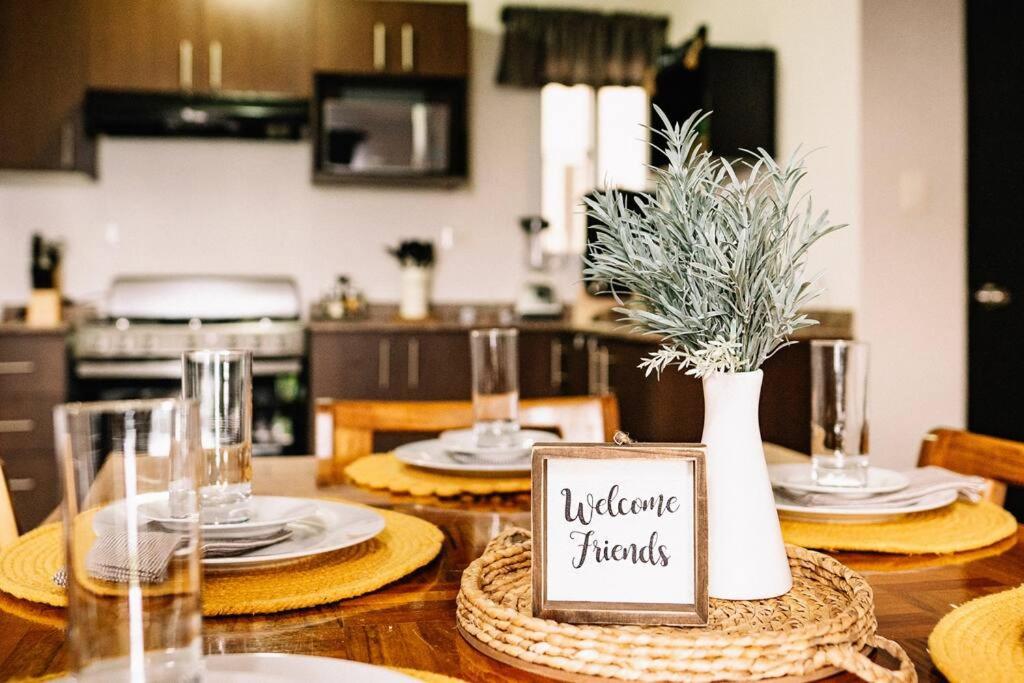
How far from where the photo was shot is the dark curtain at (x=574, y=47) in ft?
14.9

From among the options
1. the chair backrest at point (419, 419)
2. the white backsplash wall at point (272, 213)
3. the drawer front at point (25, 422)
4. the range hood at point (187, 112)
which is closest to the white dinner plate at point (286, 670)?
the chair backrest at point (419, 419)

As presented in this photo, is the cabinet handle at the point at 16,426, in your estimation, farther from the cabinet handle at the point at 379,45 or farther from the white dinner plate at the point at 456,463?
the white dinner plate at the point at 456,463

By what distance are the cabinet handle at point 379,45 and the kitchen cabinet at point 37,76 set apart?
1.24 m

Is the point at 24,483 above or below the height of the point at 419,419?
below

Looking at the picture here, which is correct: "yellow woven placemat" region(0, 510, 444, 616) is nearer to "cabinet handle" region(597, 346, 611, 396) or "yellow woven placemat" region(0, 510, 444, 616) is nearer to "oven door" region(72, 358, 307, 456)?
"cabinet handle" region(597, 346, 611, 396)

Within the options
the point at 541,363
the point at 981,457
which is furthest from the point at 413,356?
the point at 981,457

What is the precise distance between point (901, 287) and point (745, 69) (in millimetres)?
1059

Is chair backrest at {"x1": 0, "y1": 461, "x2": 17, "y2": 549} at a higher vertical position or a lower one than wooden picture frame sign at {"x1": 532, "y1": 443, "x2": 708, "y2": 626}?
lower

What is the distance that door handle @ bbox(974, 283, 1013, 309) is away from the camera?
3.02m

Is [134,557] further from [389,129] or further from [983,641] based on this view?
[389,129]

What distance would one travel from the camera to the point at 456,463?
1190 mm

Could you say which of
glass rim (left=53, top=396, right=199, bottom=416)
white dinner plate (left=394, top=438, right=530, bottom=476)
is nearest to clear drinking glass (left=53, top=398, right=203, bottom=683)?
glass rim (left=53, top=396, right=199, bottom=416)

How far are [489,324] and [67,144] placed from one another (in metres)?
2.02

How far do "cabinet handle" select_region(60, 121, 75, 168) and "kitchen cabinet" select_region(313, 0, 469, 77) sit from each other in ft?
3.59
